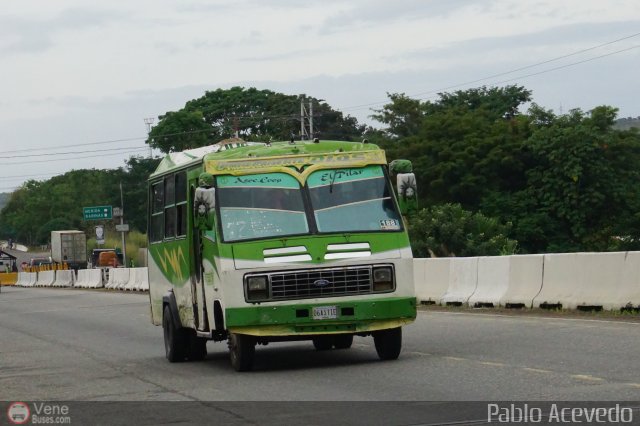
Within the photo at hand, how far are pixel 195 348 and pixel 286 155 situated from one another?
358cm

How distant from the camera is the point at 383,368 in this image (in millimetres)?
14414

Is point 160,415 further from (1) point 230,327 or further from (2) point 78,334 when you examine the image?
(2) point 78,334

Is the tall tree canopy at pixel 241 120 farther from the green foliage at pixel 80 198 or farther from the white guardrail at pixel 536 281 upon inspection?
the white guardrail at pixel 536 281

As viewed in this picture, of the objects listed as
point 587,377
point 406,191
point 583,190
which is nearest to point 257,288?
point 406,191

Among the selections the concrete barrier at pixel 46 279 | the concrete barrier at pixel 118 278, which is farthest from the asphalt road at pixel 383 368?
the concrete barrier at pixel 46 279

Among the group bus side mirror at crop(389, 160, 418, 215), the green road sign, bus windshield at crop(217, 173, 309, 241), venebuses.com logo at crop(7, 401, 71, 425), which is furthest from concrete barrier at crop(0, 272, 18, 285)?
venebuses.com logo at crop(7, 401, 71, 425)

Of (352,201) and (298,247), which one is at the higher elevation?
(352,201)

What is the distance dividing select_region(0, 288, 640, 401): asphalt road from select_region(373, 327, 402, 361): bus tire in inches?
6.1

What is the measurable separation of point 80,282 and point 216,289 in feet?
172

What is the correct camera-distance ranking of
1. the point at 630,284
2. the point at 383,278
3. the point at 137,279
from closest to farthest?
1. the point at 383,278
2. the point at 630,284
3. the point at 137,279

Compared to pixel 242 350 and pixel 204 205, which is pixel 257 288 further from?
pixel 204 205

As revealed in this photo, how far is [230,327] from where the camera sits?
47.1 feet

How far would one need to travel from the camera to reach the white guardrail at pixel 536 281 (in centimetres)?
2020

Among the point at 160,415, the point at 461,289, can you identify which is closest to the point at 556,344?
the point at 160,415
